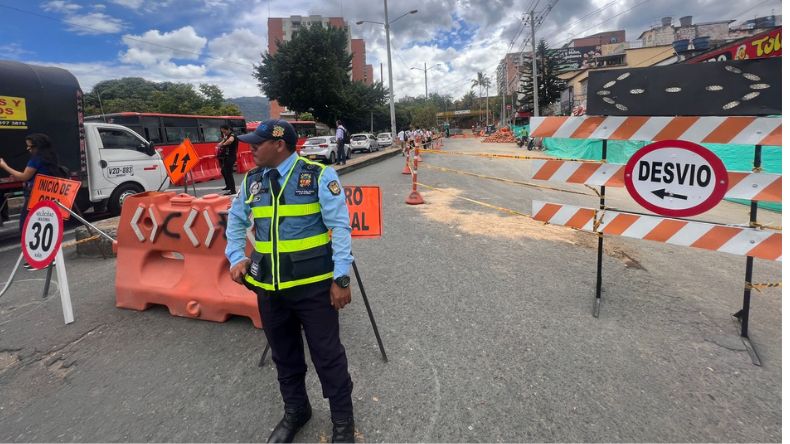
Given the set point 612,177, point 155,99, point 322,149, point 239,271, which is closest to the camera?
Result: point 239,271

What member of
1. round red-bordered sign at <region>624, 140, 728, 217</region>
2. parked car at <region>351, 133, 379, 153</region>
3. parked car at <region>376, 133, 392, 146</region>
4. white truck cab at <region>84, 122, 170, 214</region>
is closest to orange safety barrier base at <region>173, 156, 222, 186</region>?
white truck cab at <region>84, 122, 170, 214</region>

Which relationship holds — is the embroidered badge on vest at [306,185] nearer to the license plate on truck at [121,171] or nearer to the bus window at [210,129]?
the license plate on truck at [121,171]

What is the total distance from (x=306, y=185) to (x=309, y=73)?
123 ft

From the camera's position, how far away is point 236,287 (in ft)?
11.9

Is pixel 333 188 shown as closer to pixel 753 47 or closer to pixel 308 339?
pixel 308 339

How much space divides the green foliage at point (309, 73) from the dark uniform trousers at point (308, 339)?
3706cm

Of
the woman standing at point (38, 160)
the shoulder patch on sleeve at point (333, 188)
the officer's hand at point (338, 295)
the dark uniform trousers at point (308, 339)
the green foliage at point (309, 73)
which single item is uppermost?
the green foliage at point (309, 73)

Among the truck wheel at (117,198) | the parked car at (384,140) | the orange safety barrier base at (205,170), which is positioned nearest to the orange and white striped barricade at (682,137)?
the truck wheel at (117,198)

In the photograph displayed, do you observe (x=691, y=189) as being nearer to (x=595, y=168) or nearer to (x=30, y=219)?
(x=595, y=168)

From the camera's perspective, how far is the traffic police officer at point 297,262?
2111mm

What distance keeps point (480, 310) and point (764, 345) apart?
2153mm

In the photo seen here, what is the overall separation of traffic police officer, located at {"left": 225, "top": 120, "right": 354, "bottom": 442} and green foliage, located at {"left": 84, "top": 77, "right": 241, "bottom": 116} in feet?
164

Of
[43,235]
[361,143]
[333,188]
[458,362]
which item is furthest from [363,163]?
[333,188]

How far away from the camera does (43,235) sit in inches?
151
